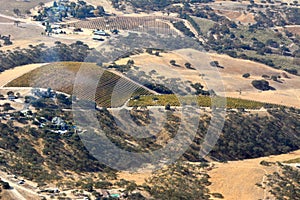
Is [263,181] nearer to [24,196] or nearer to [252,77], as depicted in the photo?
[24,196]

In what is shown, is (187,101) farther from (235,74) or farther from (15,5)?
(15,5)

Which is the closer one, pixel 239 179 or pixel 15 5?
pixel 239 179

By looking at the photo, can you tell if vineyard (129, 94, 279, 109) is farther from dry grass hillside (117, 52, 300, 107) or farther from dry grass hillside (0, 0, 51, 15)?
dry grass hillside (0, 0, 51, 15)

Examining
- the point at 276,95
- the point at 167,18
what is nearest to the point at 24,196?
the point at 276,95

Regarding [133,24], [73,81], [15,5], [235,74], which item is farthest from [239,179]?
[15,5]

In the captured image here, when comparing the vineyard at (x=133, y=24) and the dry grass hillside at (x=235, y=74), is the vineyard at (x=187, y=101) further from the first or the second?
the vineyard at (x=133, y=24)
